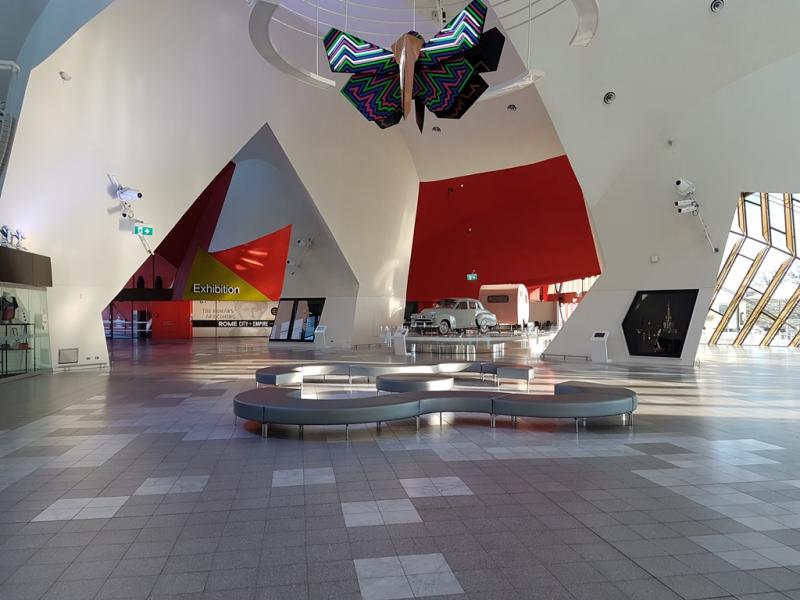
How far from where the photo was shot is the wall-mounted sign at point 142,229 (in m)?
17.8

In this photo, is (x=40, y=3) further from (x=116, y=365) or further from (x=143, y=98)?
(x=116, y=365)

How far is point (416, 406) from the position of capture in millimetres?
8414

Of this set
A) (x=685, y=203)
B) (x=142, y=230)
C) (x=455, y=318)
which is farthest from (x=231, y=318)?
(x=685, y=203)

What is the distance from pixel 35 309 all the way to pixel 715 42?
20740 mm

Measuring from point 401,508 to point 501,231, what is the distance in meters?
29.6

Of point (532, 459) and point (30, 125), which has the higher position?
point (30, 125)

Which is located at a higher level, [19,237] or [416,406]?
[19,237]

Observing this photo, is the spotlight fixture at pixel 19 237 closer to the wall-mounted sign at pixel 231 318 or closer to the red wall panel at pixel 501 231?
the red wall panel at pixel 501 231

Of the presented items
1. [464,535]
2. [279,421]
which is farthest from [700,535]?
[279,421]

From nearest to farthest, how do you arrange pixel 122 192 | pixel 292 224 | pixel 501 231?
pixel 122 192 → pixel 292 224 → pixel 501 231

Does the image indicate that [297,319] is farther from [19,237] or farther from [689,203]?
[689,203]

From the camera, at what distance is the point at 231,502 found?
5.19m

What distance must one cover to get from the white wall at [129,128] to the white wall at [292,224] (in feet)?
6.53

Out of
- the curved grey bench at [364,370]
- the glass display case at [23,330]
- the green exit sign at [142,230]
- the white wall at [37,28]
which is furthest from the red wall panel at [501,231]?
the glass display case at [23,330]
